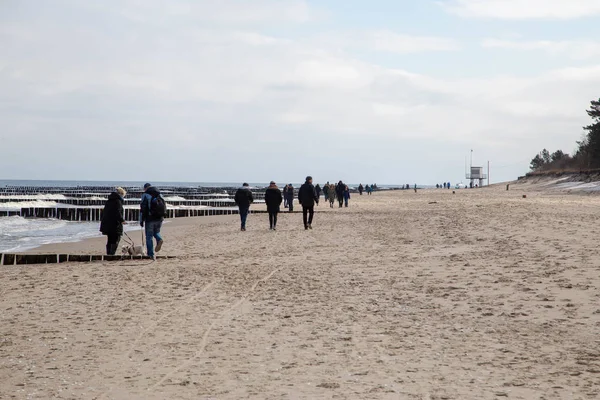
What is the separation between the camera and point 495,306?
925cm

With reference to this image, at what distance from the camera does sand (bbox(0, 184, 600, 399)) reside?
6020 mm

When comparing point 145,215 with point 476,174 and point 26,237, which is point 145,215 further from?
point 476,174

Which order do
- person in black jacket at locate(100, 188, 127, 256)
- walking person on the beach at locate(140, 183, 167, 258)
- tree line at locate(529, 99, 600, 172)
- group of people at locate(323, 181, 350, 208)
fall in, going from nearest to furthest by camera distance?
walking person on the beach at locate(140, 183, 167, 258) → person in black jacket at locate(100, 188, 127, 256) → group of people at locate(323, 181, 350, 208) → tree line at locate(529, 99, 600, 172)

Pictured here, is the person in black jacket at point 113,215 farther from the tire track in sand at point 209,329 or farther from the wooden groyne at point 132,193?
the wooden groyne at point 132,193

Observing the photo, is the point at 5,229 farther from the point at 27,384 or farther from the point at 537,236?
the point at 27,384

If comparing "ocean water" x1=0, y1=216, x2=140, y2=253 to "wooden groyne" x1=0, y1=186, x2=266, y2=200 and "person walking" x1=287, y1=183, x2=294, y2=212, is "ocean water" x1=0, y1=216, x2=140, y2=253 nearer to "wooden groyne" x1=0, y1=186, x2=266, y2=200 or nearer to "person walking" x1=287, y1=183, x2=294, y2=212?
"person walking" x1=287, y1=183, x2=294, y2=212

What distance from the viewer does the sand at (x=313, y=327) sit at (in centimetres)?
602

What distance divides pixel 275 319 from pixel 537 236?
1084 centimetres

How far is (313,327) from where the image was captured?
8312mm

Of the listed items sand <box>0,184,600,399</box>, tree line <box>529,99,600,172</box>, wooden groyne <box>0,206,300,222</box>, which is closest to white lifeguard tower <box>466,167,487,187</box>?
tree line <box>529,99,600,172</box>

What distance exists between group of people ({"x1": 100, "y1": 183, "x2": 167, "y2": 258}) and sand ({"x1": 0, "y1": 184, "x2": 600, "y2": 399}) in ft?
3.22

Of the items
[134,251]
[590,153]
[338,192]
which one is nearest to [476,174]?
[590,153]

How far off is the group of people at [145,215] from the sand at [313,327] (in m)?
0.98

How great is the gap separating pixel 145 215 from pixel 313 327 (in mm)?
8299
